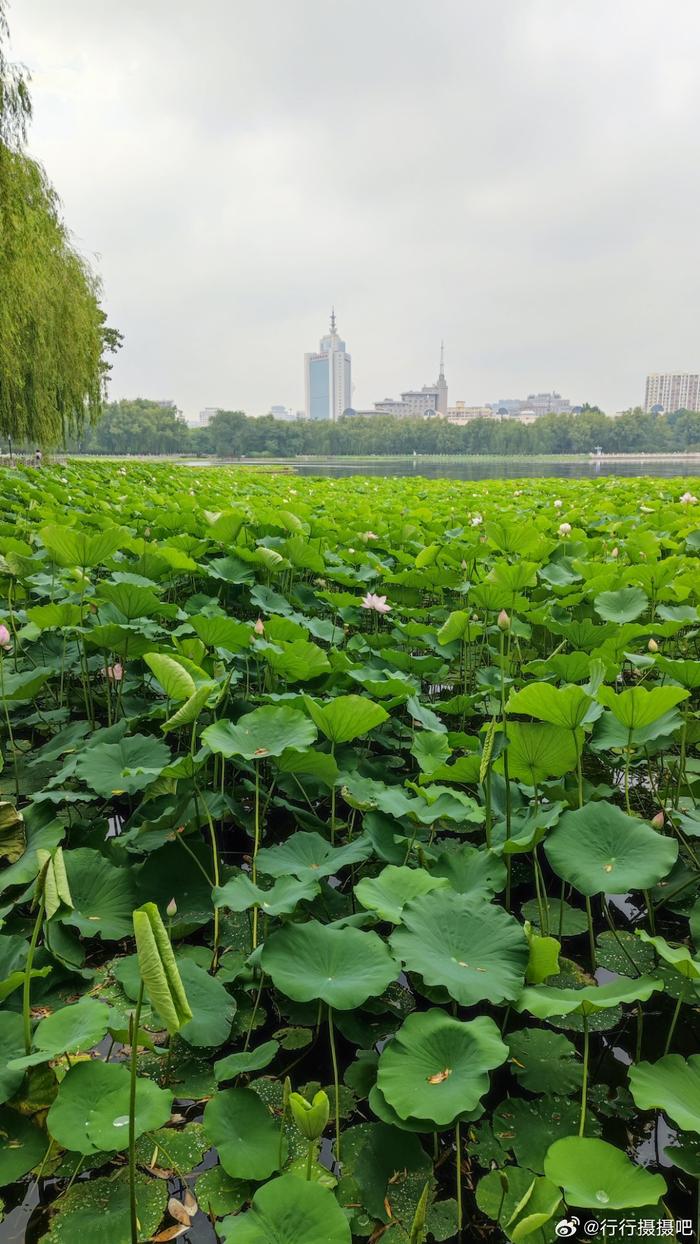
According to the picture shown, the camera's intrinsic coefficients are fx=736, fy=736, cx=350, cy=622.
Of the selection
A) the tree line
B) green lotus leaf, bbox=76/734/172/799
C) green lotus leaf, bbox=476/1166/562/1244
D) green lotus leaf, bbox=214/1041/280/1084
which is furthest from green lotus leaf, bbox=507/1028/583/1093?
the tree line

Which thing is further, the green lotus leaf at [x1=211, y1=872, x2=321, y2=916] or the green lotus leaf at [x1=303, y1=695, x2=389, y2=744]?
the green lotus leaf at [x1=303, y1=695, x2=389, y2=744]

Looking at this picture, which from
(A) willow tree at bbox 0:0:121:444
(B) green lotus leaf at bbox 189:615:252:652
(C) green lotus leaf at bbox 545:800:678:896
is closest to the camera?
(C) green lotus leaf at bbox 545:800:678:896

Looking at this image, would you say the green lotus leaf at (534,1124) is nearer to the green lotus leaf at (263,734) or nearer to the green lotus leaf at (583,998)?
the green lotus leaf at (583,998)

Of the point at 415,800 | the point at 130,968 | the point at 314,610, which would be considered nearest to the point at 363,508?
the point at 314,610

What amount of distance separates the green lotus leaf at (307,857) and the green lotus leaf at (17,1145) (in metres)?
0.42

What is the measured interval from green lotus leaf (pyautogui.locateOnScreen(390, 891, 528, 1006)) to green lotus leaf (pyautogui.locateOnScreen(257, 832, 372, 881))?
193 millimetres

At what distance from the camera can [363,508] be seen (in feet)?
14.6

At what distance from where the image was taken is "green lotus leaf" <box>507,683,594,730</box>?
1.05m

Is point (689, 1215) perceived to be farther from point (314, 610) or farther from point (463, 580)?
point (314, 610)

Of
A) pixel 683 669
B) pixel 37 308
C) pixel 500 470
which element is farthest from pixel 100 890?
pixel 500 470

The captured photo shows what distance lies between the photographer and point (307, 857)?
3.81 ft

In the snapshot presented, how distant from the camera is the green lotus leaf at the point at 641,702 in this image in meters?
1.14

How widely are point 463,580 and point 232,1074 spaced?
191 centimetres

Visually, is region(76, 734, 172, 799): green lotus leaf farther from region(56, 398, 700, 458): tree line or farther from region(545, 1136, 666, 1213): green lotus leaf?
region(56, 398, 700, 458): tree line
